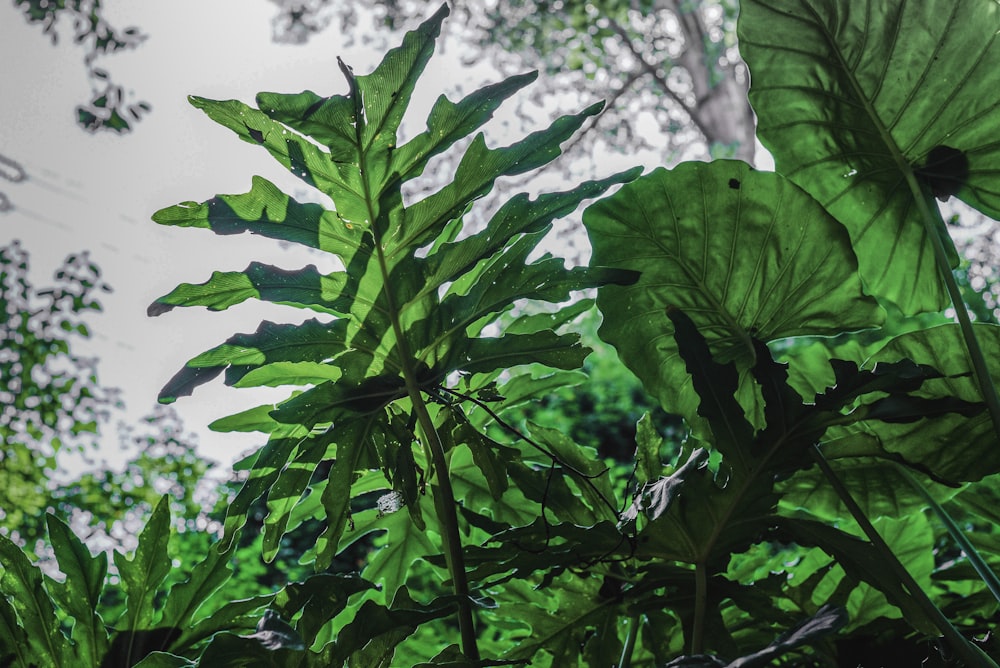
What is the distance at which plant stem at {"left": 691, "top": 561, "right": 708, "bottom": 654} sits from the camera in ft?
2.30

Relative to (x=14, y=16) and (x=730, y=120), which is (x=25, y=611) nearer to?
(x=14, y=16)

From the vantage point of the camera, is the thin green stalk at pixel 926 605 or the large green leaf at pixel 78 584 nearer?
the thin green stalk at pixel 926 605

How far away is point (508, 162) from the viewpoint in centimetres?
75

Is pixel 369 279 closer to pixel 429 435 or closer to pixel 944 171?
pixel 429 435

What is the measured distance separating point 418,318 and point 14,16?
5.93m

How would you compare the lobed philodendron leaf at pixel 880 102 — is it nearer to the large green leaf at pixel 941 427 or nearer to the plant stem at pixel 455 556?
the large green leaf at pixel 941 427

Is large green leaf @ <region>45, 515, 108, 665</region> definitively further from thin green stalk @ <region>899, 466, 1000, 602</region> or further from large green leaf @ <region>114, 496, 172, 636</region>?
thin green stalk @ <region>899, 466, 1000, 602</region>

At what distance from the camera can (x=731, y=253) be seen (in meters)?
0.85

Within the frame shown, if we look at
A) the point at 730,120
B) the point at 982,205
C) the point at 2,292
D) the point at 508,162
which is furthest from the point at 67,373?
the point at 730,120

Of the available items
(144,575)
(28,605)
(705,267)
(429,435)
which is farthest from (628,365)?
(28,605)

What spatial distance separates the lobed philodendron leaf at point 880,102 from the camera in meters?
0.85

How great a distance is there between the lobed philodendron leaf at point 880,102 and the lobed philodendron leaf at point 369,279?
277mm

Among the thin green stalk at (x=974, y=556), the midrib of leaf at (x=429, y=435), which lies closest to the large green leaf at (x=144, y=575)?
the midrib of leaf at (x=429, y=435)

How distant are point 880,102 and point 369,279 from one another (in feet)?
2.06
